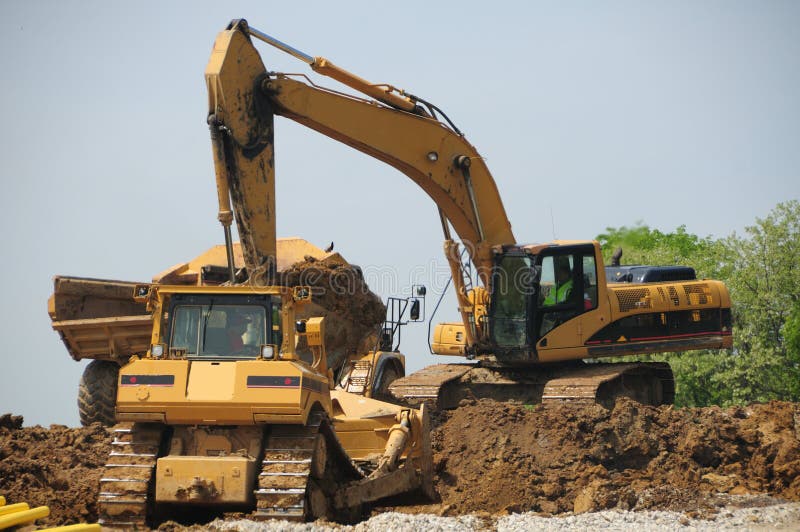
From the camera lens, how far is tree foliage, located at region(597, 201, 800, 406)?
31422 millimetres

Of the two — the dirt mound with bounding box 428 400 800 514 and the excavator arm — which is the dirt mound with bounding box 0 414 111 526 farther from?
the dirt mound with bounding box 428 400 800 514

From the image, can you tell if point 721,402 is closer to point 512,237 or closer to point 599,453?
point 512,237

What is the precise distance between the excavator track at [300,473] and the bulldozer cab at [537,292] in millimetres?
6741

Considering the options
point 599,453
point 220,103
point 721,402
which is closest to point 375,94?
point 220,103

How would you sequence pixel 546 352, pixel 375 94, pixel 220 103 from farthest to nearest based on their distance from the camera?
pixel 546 352
pixel 375 94
pixel 220 103

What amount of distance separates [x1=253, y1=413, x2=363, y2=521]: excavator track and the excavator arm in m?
3.18

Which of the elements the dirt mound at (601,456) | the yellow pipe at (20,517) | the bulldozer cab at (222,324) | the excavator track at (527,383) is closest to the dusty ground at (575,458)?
the dirt mound at (601,456)

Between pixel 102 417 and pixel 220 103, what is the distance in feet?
22.1

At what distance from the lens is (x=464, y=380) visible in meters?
18.0

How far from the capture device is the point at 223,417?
9.80 meters

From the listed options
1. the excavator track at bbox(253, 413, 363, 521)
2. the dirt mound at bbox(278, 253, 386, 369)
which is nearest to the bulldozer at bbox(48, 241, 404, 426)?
the dirt mound at bbox(278, 253, 386, 369)

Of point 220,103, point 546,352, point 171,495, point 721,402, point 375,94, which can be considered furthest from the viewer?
point 721,402

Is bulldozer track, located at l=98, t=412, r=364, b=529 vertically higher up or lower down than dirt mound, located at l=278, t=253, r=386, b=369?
lower down

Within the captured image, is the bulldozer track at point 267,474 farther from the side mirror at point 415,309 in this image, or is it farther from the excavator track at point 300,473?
the side mirror at point 415,309
